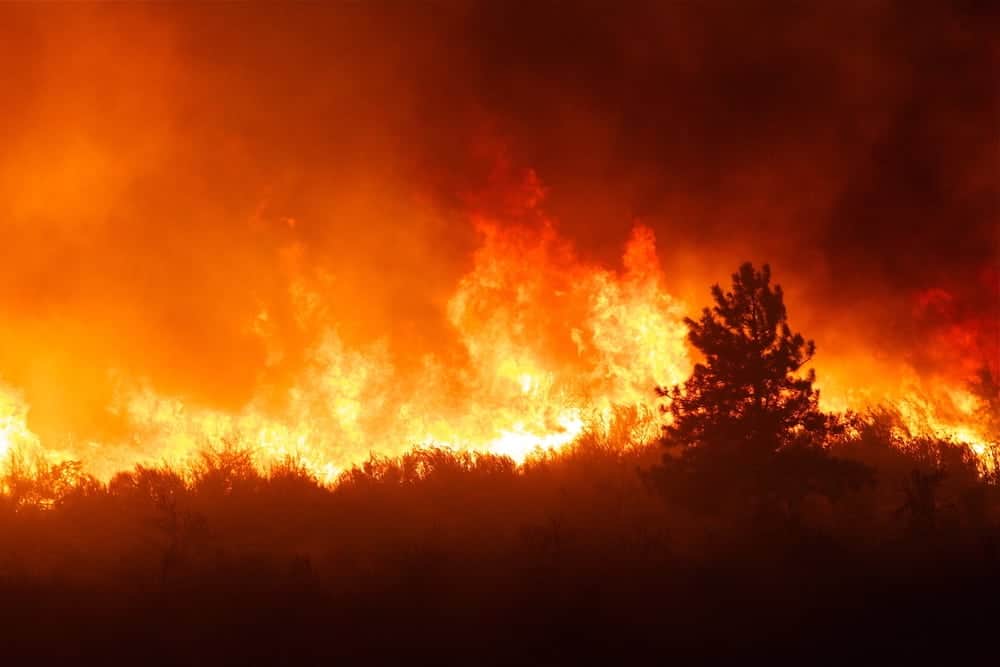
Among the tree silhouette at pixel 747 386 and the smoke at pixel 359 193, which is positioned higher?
the smoke at pixel 359 193

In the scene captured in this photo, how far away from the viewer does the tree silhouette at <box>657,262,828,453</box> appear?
10141 mm

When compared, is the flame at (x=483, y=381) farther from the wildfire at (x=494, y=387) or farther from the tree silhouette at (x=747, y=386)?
the tree silhouette at (x=747, y=386)

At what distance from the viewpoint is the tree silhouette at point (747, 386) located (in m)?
10.1

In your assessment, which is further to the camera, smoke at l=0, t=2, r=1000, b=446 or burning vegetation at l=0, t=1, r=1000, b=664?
smoke at l=0, t=2, r=1000, b=446

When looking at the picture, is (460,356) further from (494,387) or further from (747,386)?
(747,386)

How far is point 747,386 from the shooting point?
33.9 feet

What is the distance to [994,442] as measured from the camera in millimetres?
14023

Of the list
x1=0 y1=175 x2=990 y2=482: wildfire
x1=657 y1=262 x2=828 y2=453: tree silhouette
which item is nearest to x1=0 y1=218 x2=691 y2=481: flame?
x1=0 y1=175 x2=990 y2=482: wildfire

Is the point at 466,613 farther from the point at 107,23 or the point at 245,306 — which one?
the point at 107,23

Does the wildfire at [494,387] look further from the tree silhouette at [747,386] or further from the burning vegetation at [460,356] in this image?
the tree silhouette at [747,386]

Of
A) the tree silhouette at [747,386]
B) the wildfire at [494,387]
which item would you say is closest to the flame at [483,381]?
the wildfire at [494,387]

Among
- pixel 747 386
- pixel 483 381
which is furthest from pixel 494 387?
pixel 747 386

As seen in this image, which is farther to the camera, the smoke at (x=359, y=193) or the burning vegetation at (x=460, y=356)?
the smoke at (x=359, y=193)

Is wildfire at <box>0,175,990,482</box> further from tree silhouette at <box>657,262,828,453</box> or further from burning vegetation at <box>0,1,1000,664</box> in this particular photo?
tree silhouette at <box>657,262,828,453</box>
